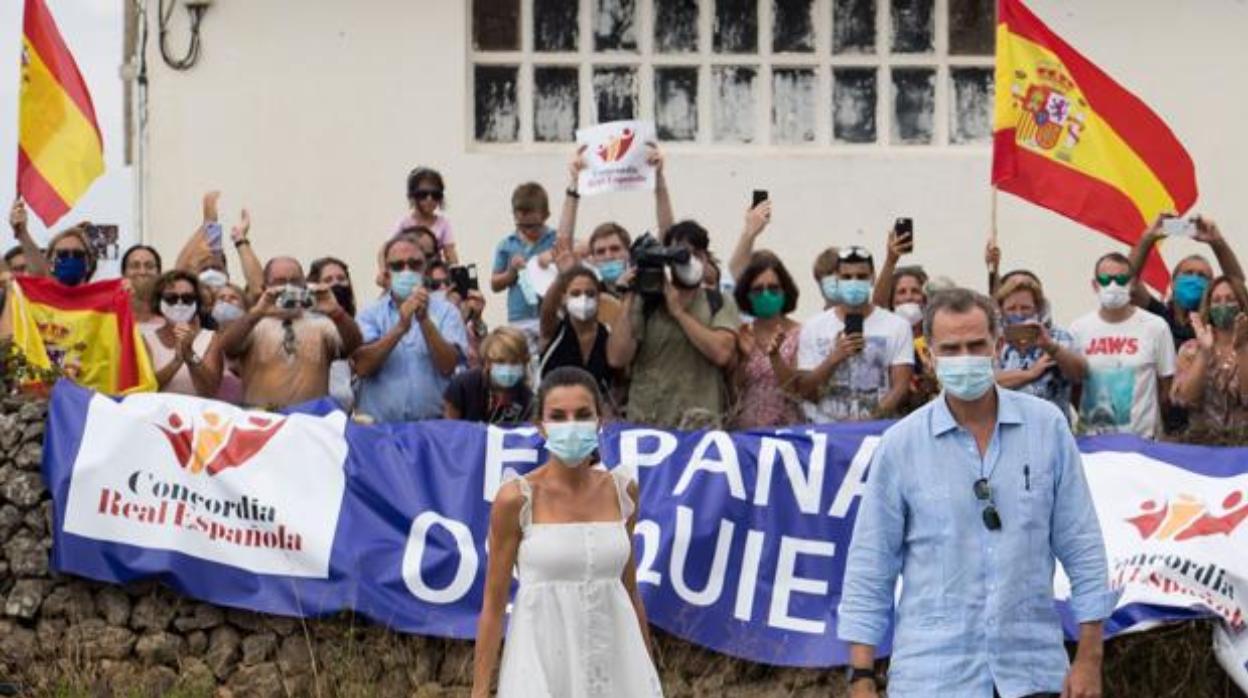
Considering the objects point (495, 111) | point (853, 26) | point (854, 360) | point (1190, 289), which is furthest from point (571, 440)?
point (853, 26)

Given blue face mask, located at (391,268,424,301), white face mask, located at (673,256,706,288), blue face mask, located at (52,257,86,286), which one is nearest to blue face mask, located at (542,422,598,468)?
white face mask, located at (673,256,706,288)

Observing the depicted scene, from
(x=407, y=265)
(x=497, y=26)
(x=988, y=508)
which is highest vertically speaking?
(x=497, y=26)

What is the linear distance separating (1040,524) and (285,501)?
5183mm

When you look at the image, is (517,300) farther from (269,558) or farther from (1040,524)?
(1040,524)

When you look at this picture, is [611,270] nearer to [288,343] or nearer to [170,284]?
[288,343]

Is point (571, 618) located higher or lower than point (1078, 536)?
lower

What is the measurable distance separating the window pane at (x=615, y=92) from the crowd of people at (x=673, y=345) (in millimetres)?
5403

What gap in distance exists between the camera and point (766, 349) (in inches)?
551

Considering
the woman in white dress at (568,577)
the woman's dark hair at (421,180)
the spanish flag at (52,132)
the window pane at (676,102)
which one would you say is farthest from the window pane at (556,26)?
the woman in white dress at (568,577)

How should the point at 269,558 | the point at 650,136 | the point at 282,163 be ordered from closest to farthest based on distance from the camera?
the point at 269,558 → the point at 650,136 → the point at 282,163

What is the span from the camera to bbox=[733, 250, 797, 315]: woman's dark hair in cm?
1426

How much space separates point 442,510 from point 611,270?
2169 millimetres

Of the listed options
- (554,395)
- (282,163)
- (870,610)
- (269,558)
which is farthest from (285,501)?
(282,163)

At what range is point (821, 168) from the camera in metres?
20.1
